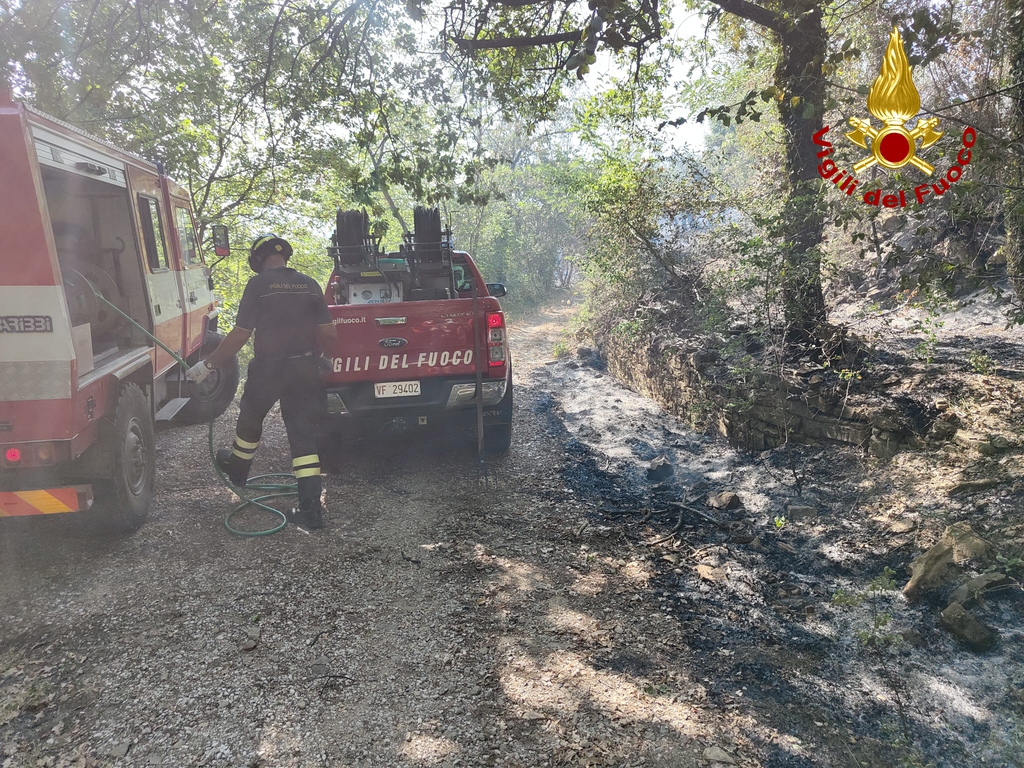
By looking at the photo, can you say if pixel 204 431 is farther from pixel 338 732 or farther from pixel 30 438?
pixel 338 732

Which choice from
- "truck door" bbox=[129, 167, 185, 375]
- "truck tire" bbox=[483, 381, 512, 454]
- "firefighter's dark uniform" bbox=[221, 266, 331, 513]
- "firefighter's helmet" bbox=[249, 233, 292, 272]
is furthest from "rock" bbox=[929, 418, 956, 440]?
"truck door" bbox=[129, 167, 185, 375]

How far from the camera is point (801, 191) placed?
498 cm

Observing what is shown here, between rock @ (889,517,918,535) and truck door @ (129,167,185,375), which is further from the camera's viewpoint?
truck door @ (129,167,185,375)

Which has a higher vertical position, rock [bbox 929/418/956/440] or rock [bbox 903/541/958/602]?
rock [bbox 929/418/956/440]

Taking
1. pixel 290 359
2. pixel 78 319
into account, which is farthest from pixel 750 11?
pixel 78 319

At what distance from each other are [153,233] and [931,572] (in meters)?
6.45

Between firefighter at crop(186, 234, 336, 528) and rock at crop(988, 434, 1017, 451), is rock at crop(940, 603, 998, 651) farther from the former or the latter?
firefighter at crop(186, 234, 336, 528)

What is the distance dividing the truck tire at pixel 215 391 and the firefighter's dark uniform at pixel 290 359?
2.86 m

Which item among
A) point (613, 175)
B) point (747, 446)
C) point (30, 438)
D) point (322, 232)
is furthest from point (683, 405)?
Result: point (322, 232)

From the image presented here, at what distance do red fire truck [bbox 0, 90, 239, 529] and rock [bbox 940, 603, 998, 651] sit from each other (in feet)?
15.1

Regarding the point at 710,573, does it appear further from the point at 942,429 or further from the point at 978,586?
the point at 942,429

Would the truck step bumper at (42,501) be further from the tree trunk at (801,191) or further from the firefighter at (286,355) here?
the tree trunk at (801,191)

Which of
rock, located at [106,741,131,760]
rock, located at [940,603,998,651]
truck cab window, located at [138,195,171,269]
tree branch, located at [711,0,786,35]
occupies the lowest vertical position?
rock, located at [940,603,998,651]

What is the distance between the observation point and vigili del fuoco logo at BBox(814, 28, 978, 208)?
343 centimetres
